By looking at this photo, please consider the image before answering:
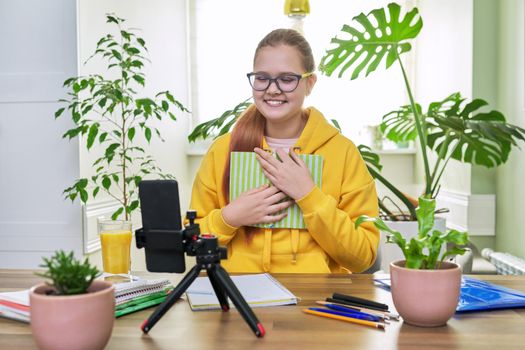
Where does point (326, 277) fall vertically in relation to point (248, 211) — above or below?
below

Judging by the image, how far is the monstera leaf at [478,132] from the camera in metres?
2.52

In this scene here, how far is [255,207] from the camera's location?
4.73 ft

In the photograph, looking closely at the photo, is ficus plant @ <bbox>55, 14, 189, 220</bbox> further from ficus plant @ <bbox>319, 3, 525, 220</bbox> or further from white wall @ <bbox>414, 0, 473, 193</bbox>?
white wall @ <bbox>414, 0, 473, 193</bbox>

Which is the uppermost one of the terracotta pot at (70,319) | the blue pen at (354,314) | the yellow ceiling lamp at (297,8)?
the yellow ceiling lamp at (297,8)

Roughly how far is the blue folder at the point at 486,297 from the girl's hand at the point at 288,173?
0.33 meters

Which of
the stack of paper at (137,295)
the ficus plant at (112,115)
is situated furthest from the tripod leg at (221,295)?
the ficus plant at (112,115)

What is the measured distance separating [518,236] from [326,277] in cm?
186

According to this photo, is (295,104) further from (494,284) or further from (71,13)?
(71,13)

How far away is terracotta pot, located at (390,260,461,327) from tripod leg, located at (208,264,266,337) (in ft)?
0.81

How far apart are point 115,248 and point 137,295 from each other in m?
0.25

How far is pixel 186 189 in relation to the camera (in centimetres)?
459

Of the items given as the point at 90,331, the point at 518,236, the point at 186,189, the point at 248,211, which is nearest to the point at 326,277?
the point at 248,211

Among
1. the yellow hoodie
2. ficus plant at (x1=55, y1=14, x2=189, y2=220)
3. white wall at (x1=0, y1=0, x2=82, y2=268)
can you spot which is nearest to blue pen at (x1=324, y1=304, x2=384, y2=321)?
the yellow hoodie

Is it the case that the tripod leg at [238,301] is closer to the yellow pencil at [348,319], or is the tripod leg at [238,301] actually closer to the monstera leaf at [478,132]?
the yellow pencil at [348,319]
